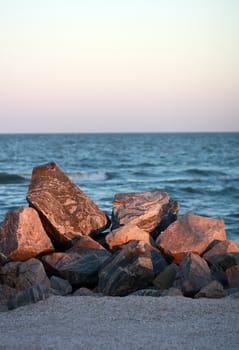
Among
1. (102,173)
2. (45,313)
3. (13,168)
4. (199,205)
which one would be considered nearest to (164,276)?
(45,313)

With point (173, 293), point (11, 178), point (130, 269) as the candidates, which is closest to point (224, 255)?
point (130, 269)

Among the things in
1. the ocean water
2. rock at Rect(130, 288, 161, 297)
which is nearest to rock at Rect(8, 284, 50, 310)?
rock at Rect(130, 288, 161, 297)

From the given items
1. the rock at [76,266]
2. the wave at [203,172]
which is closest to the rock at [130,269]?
the rock at [76,266]

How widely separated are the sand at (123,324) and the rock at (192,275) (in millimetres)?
722

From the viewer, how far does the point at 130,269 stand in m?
7.89

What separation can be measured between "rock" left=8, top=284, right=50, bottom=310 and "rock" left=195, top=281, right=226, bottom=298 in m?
1.71

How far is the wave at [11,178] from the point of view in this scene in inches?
1201

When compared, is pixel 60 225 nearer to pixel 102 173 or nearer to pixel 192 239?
pixel 192 239

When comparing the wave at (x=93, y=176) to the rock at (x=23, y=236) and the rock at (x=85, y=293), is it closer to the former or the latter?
the rock at (x=23, y=236)

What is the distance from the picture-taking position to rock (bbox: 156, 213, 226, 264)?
8.76 meters

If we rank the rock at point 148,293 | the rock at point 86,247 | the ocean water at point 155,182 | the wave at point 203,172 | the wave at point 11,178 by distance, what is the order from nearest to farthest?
the rock at point 148,293 < the rock at point 86,247 < the ocean water at point 155,182 < the wave at point 11,178 < the wave at point 203,172

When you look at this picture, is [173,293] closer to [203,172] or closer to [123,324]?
[123,324]

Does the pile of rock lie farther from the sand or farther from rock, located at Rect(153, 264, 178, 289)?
the sand

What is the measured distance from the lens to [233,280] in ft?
25.6
